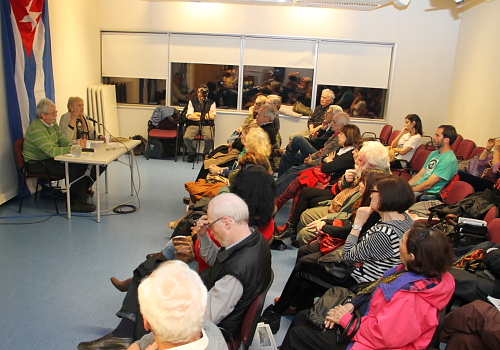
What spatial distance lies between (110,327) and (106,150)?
248cm

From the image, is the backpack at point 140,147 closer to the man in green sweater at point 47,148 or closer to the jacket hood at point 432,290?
the man in green sweater at point 47,148

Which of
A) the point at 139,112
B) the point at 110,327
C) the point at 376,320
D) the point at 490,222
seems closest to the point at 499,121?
the point at 490,222

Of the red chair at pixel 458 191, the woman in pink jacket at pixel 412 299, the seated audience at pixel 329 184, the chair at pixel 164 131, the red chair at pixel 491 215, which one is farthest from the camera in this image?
the chair at pixel 164 131

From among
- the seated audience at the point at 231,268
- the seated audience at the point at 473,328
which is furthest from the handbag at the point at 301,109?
the seated audience at the point at 473,328

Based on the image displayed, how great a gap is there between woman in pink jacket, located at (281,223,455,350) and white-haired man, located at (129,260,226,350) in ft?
2.61

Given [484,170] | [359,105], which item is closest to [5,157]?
[484,170]

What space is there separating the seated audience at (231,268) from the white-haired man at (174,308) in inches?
19.1

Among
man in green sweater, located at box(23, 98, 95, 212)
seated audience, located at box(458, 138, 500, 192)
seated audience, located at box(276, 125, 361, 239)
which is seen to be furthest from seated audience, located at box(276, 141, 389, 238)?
man in green sweater, located at box(23, 98, 95, 212)

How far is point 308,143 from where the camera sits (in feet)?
17.9

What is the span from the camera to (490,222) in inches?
118

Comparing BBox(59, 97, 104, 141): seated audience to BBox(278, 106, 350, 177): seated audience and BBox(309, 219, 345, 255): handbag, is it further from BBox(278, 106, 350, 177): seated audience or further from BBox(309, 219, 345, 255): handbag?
BBox(309, 219, 345, 255): handbag

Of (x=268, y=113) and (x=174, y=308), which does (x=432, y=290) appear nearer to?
(x=174, y=308)

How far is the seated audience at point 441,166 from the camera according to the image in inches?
166

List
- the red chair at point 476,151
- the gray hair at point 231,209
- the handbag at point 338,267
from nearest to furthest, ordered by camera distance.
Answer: the gray hair at point 231,209
the handbag at point 338,267
the red chair at point 476,151
